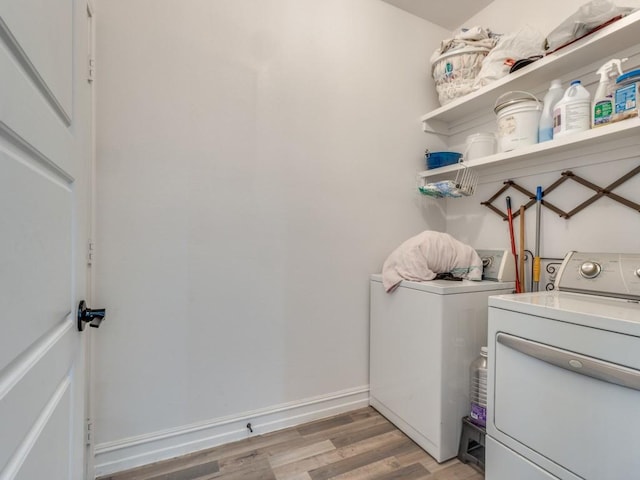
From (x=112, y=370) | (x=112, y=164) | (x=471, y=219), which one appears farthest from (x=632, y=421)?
(x=112, y=164)

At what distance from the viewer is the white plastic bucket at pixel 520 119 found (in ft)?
4.96

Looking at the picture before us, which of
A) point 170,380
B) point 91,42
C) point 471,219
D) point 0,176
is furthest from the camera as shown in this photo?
point 471,219

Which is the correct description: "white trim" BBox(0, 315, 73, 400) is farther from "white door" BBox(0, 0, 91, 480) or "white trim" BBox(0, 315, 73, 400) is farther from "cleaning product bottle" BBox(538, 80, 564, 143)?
"cleaning product bottle" BBox(538, 80, 564, 143)

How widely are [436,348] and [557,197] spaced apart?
1047 millimetres

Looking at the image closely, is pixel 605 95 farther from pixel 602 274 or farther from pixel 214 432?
pixel 214 432

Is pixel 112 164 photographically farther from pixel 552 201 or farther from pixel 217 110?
pixel 552 201

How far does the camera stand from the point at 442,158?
2.04 metres

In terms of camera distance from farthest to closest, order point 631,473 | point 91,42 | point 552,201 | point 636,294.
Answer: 1. point 552,201
2. point 91,42
3. point 636,294
4. point 631,473

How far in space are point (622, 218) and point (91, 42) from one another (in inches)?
97.7

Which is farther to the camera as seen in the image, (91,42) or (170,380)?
(170,380)

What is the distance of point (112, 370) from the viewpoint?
54.2 inches

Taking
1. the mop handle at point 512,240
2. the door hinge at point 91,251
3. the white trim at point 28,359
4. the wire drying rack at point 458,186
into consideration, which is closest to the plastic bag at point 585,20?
the wire drying rack at point 458,186

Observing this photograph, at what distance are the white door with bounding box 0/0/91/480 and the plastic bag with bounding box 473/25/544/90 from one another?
1844 millimetres

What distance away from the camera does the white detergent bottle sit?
1.30 m
